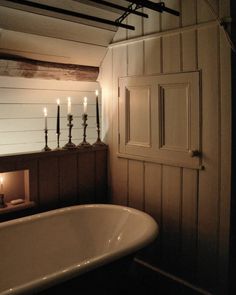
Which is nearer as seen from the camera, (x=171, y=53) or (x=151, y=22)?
(x=171, y=53)

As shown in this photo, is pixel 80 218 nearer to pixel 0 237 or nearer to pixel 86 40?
pixel 0 237

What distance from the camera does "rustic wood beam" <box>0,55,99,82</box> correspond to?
2395 millimetres

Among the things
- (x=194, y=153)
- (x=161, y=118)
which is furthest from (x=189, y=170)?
(x=161, y=118)

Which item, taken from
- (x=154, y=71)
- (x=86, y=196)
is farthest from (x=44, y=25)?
(x=86, y=196)

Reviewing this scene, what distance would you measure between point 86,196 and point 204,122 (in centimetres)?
118

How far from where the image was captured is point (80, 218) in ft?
7.93

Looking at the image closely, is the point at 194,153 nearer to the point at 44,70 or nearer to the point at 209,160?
the point at 209,160

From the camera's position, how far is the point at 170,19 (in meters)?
2.36

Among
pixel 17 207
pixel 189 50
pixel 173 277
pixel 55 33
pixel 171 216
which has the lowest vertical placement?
pixel 173 277

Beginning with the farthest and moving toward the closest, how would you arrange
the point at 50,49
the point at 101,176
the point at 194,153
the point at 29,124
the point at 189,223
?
the point at 101,176 → the point at 29,124 → the point at 50,49 → the point at 189,223 → the point at 194,153

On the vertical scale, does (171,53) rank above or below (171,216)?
above

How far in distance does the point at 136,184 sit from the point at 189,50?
3.59 feet

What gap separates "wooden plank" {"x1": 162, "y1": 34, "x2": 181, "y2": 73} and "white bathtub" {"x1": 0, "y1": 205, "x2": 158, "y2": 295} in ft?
3.37

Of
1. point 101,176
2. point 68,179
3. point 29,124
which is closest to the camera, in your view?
point 68,179
